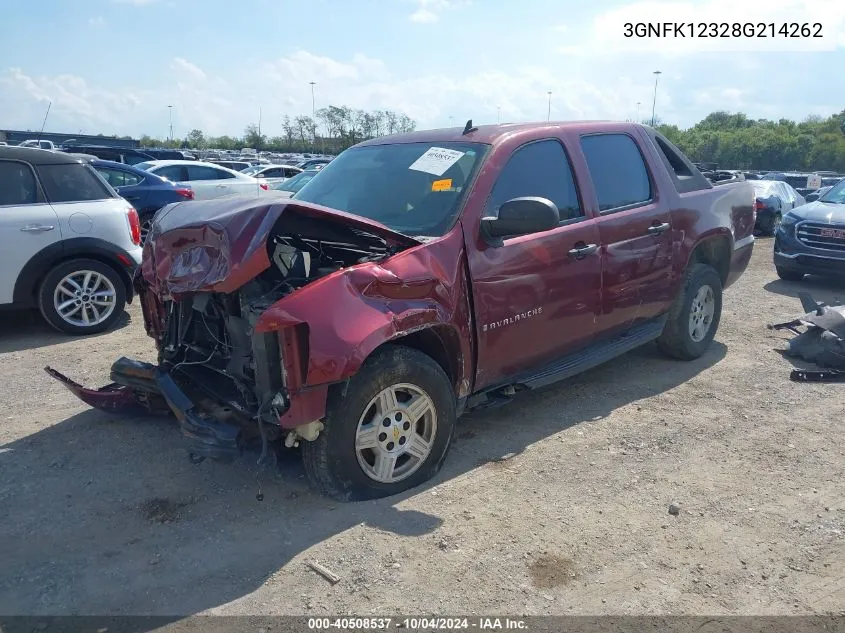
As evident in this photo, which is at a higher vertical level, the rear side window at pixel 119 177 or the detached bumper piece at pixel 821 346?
the rear side window at pixel 119 177

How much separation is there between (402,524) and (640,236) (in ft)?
9.26

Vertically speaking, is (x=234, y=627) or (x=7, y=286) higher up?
(x=7, y=286)

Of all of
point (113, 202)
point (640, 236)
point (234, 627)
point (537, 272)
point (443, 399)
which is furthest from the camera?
point (113, 202)

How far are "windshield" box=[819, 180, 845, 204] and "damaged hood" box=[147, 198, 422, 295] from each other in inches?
361

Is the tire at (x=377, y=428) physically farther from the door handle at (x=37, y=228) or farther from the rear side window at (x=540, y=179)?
the door handle at (x=37, y=228)

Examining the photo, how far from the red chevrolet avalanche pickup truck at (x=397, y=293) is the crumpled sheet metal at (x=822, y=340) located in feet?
5.63

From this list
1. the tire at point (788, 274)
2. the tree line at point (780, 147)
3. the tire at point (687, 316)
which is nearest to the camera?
the tire at point (687, 316)

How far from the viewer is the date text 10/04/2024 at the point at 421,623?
9.12 ft

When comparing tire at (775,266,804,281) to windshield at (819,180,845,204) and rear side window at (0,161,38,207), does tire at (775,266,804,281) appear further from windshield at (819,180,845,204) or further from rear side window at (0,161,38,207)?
rear side window at (0,161,38,207)

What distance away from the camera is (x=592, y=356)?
4926mm

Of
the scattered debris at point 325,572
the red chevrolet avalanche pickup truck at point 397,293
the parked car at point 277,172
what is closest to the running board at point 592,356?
the red chevrolet avalanche pickup truck at point 397,293

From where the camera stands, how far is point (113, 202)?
715cm

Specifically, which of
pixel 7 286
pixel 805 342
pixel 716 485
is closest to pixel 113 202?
pixel 7 286

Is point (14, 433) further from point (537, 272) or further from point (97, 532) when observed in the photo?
point (537, 272)
